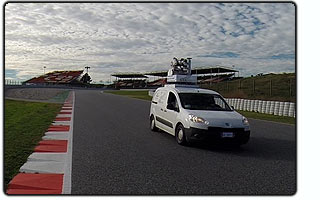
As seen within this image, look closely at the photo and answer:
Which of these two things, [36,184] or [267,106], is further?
[267,106]

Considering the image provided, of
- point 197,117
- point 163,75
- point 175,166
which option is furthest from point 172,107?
point 175,166

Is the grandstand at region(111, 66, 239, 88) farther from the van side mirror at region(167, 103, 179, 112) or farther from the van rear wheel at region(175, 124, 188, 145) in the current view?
Result: the van rear wheel at region(175, 124, 188, 145)

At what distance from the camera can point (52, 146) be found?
848 cm

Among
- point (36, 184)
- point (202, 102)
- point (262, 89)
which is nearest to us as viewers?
point (36, 184)

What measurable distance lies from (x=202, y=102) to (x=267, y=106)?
1250cm

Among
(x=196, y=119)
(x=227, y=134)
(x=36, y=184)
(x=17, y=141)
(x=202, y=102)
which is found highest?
(x=202, y=102)

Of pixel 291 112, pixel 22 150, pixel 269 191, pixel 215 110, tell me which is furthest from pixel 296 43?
pixel 291 112

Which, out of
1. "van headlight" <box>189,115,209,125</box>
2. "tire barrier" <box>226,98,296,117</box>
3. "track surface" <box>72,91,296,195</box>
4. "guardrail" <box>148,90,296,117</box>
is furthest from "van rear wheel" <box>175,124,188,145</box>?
"tire barrier" <box>226,98,296,117</box>

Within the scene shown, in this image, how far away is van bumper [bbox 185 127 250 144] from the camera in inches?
323

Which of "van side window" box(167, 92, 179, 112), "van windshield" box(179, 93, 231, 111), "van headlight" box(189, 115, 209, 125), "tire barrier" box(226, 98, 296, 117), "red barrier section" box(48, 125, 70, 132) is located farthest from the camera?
"tire barrier" box(226, 98, 296, 117)

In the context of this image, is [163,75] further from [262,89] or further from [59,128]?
[262,89]

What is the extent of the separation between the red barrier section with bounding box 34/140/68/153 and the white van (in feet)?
9.27

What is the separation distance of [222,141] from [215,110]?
44.7 inches

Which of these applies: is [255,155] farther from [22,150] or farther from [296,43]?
[22,150]
